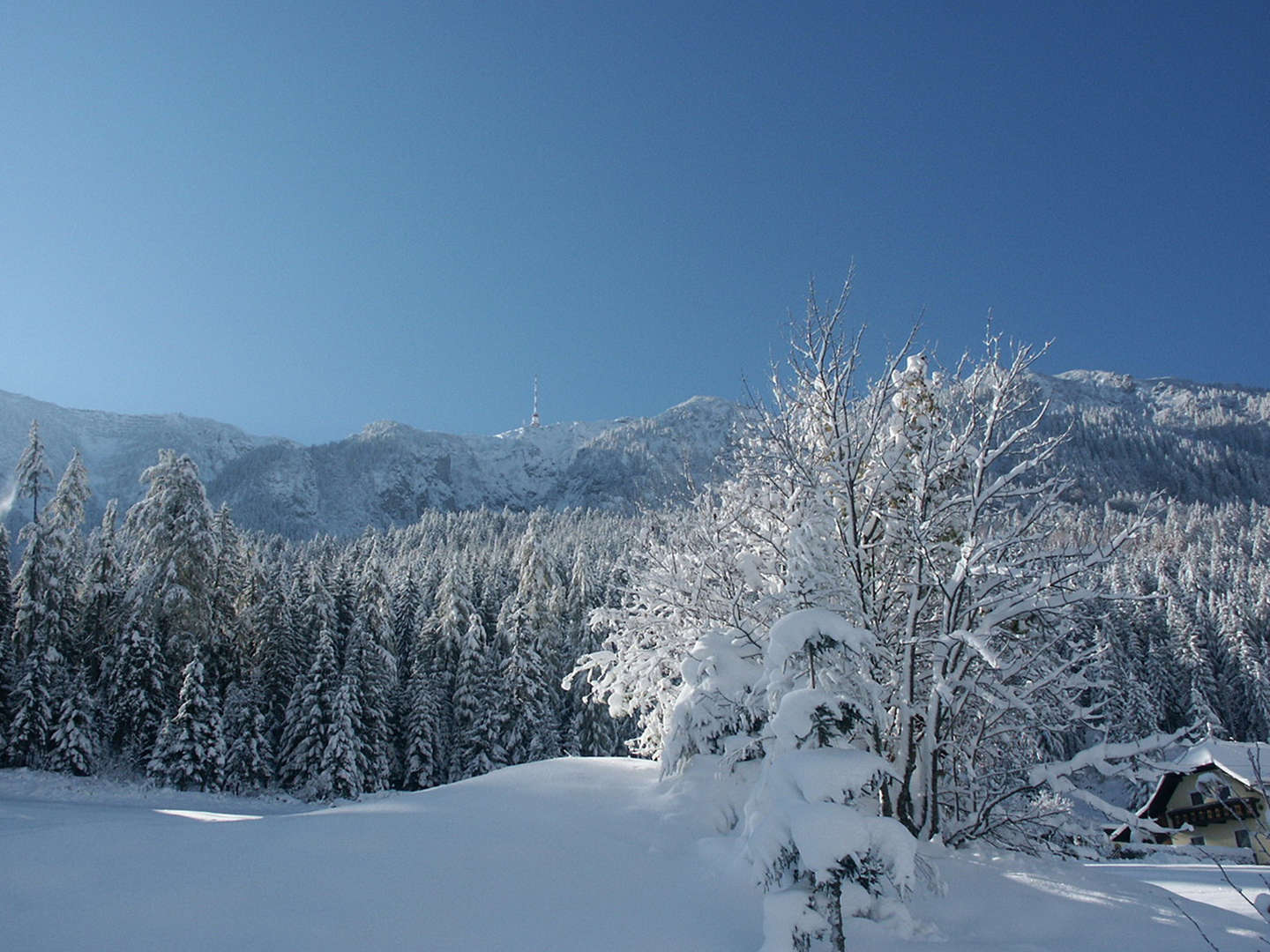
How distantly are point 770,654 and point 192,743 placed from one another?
27474 millimetres

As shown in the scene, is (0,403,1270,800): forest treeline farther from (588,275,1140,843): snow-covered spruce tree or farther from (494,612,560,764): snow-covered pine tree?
(588,275,1140,843): snow-covered spruce tree

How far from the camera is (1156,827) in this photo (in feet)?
19.9

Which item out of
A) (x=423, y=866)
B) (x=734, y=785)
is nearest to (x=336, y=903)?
(x=423, y=866)

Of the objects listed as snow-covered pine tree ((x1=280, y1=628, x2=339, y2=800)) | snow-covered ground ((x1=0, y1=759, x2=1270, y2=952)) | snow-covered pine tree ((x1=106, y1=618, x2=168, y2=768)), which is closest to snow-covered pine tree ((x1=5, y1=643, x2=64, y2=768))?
snow-covered pine tree ((x1=106, y1=618, x2=168, y2=768))

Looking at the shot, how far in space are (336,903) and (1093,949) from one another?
5.90 metres

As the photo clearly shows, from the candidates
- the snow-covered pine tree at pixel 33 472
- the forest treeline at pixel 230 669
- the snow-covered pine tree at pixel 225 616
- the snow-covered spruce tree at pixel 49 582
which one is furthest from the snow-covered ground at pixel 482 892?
the snow-covered pine tree at pixel 33 472

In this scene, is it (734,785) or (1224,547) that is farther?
(1224,547)

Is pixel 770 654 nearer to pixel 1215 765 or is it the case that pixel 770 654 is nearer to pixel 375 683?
pixel 1215 765

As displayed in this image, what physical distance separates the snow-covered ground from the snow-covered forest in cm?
71

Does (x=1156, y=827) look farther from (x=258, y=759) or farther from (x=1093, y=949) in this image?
(x=258, y=759)

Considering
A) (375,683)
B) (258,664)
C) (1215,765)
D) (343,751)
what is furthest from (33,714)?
(1215,765)

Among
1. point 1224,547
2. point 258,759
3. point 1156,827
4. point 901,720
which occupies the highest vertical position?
point 1224,547

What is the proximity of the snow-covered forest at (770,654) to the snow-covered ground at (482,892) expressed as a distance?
0.71 meters

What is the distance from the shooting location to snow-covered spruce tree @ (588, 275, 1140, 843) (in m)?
7.18
